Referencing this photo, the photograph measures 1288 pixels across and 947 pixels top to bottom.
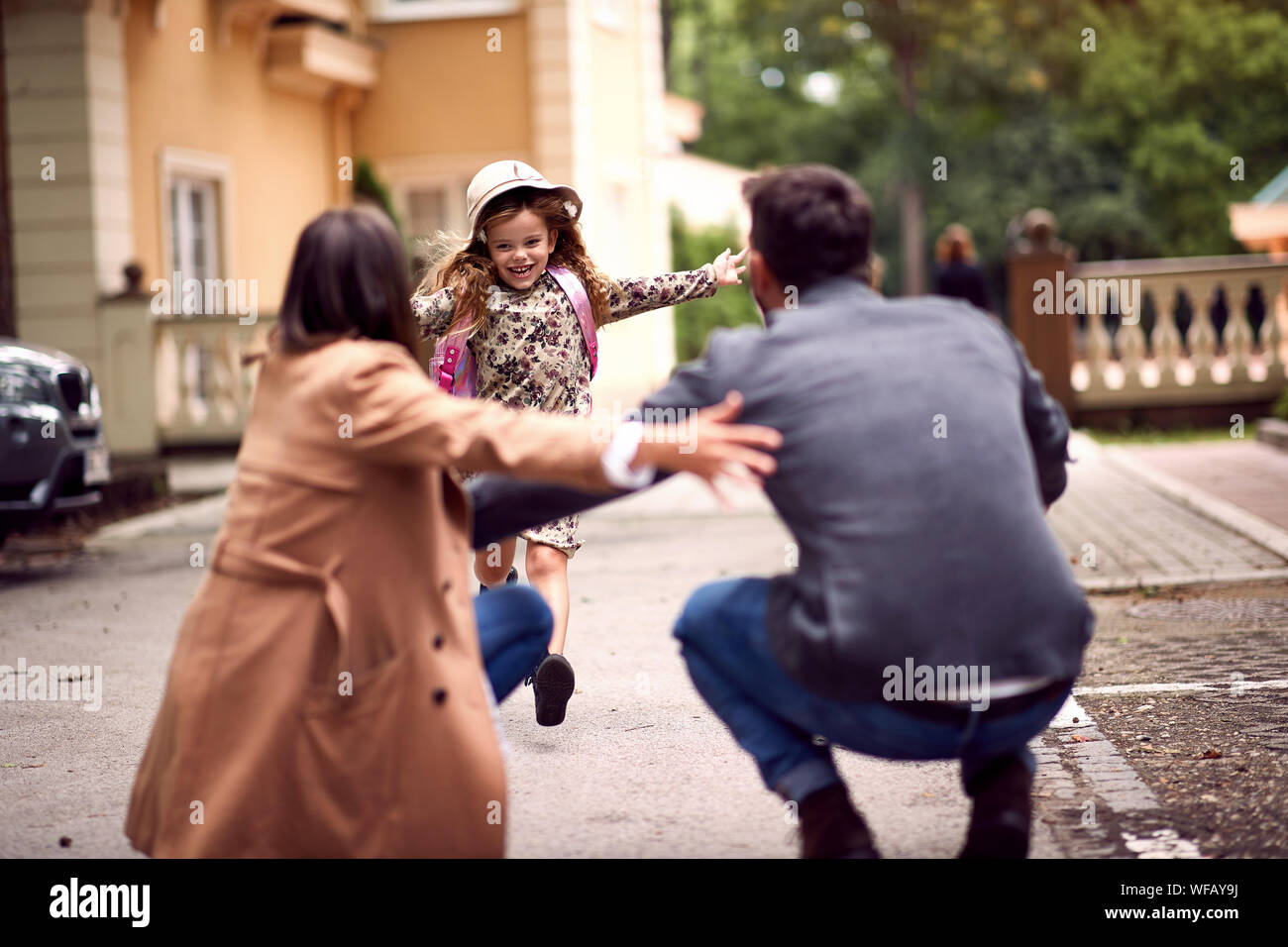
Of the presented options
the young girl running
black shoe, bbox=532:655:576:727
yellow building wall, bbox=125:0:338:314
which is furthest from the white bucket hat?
yellow building wall, bbox=125:0:338:314

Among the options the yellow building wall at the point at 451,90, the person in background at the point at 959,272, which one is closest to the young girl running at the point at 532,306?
the person in background at the point at 959,272

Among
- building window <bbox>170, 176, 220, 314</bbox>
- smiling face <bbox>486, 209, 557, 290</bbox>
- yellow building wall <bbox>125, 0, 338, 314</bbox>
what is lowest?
smiling face <bbox>486, 209, 557, 290</bbox>

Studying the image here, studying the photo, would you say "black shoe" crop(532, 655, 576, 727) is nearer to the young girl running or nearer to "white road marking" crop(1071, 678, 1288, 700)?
the young girl running

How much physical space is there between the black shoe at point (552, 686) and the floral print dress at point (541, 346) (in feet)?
1.34

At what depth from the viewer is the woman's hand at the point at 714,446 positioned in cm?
307

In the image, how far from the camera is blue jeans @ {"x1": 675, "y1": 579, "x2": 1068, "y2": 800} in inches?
125

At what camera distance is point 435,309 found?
209 inches

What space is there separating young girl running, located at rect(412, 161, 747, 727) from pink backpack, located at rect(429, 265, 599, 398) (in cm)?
2

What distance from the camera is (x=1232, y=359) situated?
16.7 m

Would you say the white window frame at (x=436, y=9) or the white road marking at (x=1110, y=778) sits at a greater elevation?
the white window frame at (x=436, y=9)

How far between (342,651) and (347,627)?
48 millimetres

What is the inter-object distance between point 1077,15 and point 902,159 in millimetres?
6688

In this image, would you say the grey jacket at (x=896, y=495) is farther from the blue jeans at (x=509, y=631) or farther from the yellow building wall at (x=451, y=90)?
the yellow building wall at (x=451, y=90)

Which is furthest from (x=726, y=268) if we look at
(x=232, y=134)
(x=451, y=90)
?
(x=451, y=90)
